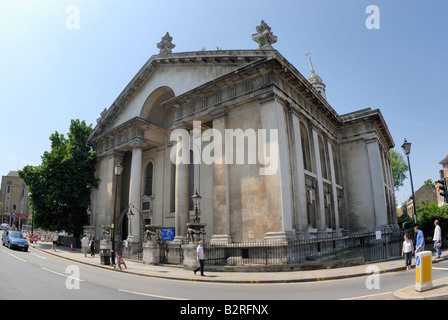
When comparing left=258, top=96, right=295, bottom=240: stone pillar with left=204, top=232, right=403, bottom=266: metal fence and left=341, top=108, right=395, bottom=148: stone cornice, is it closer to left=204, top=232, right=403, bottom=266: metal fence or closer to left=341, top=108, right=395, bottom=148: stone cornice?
left=204, top=232, right=403, bottom=266: metal fence

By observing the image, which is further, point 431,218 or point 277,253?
point 431,218

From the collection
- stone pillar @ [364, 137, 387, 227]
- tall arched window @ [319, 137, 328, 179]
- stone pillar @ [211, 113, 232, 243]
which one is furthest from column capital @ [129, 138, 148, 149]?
stone pillar @ [364, 137, 387, 227]

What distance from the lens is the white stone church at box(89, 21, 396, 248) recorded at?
1702 cm

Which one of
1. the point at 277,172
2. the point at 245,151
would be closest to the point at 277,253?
the point at 277,172

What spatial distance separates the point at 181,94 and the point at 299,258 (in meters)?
13.5

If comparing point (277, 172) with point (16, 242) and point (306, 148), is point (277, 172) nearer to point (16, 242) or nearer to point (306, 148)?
point (306, 148)

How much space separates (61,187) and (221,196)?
1884cm

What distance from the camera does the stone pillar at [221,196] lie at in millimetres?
17188

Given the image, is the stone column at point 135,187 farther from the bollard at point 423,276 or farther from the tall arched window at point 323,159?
the bollard at point 423,276

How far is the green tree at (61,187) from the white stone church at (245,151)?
122 cm

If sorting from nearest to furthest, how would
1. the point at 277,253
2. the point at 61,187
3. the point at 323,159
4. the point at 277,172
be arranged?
1. the point at 277,253
2. the point at 277,172
3. the point at 323,159
4. the point at 61,187

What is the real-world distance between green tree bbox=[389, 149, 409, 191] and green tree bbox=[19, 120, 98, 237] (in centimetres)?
5033

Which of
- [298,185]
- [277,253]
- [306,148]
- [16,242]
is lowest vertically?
[277,253]

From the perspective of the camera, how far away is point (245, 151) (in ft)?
58.7
